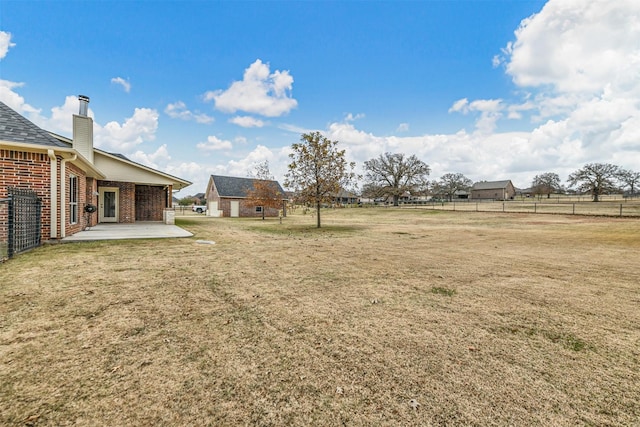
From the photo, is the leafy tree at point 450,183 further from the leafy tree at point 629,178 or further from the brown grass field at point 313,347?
the brown grass field at point 313,347

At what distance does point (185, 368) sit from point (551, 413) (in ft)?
9.67

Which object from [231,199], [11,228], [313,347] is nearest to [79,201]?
[11,228]

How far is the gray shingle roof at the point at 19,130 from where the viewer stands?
8.06m

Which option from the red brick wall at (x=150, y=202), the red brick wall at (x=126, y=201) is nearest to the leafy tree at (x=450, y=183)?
the red brick wall at (x=150, y=202)

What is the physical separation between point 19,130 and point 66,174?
165 cm

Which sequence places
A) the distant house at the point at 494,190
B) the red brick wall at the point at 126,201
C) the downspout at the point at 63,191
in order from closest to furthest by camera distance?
the downspout at the point at 63,191, the red brick wall at the point at 126,201, the distant house at the point at 494,190

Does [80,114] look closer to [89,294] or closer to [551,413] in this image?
[89,294]

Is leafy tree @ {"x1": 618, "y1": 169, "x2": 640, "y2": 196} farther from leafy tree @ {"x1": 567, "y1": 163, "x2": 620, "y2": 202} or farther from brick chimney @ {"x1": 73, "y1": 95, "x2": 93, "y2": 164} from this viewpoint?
brick chimney @ {"x1": 73, "y1": 95, "x2": 93, "y2": 164}

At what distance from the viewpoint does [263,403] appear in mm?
2055

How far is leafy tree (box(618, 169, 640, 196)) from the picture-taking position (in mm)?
45172

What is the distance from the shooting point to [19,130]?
27.7 feet

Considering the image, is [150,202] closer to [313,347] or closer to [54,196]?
[54,196]

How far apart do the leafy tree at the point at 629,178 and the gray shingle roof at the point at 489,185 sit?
31423 millimetres

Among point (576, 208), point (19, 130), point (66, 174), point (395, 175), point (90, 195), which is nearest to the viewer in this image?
point (19, 130)
